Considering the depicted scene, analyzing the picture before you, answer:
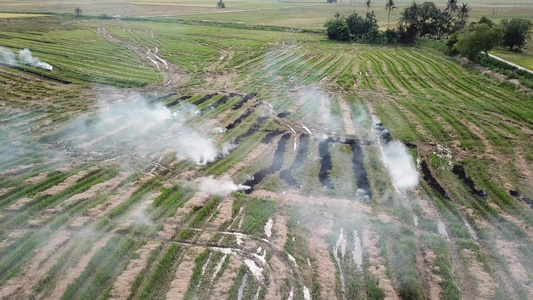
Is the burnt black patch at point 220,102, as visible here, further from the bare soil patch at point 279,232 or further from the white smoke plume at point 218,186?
the bare soil patch at point 279,232

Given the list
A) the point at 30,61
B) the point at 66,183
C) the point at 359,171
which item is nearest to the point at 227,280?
the point at 66,183

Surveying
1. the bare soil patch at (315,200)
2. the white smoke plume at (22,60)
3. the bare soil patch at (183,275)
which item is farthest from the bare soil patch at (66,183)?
the white smoke plume at (22,60)

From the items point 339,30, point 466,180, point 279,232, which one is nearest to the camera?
point 279,232

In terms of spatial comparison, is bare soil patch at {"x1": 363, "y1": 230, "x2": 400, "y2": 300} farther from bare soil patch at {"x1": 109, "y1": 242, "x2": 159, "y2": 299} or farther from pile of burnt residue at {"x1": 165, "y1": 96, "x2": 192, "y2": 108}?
pile of burnt residue at {"x1": 165, "y1": 96, "x2": 192, "y2": 108}

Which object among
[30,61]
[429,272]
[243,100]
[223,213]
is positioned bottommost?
[429,272]

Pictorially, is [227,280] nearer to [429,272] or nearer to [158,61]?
→ [429,272]

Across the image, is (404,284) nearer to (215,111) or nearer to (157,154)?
(157,154)
